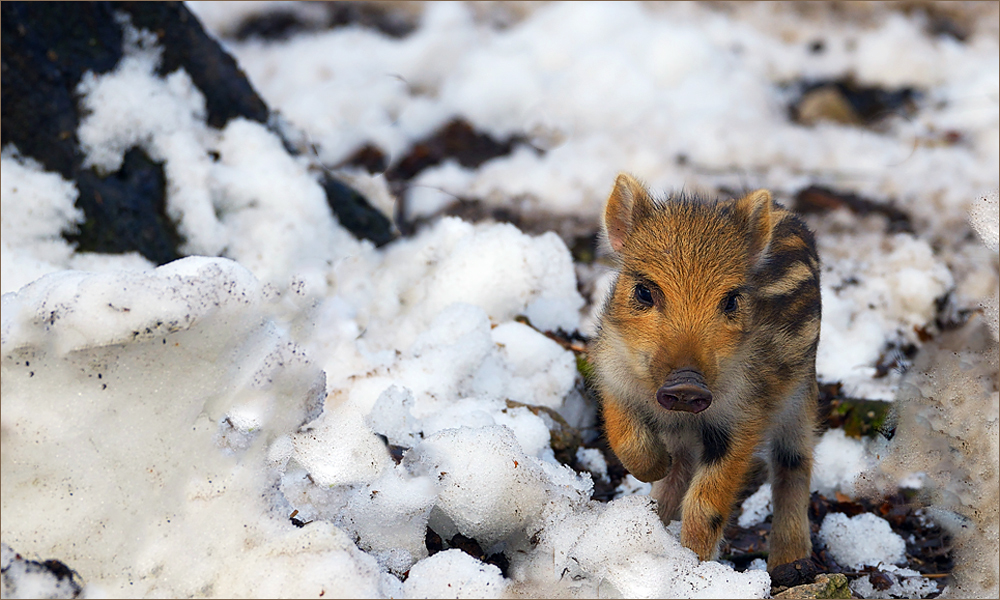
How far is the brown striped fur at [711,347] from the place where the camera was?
283 cm

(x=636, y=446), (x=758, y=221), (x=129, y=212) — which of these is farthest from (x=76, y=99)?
(x=758, y=221)

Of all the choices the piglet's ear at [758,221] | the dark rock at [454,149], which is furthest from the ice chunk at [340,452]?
the dark rock at [454,149]

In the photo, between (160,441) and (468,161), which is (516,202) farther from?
(160,441)

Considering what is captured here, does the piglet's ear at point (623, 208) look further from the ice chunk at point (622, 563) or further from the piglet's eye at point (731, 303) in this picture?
the ice chunk at point (622, 563)

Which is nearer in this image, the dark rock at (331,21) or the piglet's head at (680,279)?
the piglet's head at (680,279)

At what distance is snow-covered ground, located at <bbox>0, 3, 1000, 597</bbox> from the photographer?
77.3 inches

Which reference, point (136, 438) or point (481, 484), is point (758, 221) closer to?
point (481, 484)

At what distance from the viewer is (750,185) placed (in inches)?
275

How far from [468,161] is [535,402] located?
376cm

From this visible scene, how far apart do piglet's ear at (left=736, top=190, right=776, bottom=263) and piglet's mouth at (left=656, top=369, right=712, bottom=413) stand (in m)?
A: 0.77

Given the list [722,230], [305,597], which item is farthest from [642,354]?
[305,597]

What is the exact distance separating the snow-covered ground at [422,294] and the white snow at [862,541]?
15 mm

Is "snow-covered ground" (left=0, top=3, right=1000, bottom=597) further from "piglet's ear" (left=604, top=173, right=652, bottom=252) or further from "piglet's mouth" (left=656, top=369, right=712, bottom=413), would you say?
"piglet's ear" (left=604, top=173, right=652, bottom=252)

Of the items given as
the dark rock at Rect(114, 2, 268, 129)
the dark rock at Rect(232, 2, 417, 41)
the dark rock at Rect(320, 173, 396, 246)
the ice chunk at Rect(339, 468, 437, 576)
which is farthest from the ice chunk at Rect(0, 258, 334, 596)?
the dark rock at Rect(232, 2, 417, 41)
